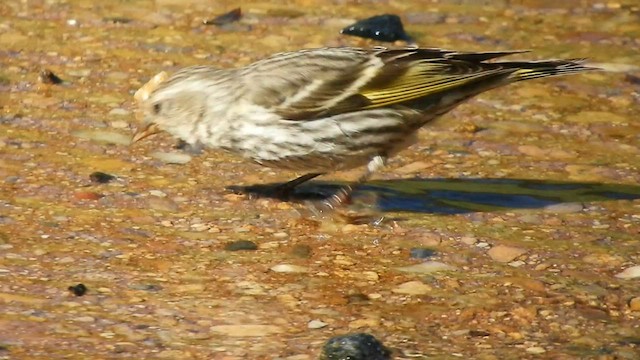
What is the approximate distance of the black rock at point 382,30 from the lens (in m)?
8.87

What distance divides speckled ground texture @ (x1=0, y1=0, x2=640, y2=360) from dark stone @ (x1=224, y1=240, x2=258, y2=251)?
0.01m

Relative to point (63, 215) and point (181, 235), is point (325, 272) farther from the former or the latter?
point (63, 215)

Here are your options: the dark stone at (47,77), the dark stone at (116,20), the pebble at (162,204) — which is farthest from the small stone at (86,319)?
the dark stone at (116,20)

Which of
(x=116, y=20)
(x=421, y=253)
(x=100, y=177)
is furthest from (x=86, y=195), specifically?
(x=116, y=20)

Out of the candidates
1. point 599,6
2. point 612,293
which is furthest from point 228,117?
point 599,6

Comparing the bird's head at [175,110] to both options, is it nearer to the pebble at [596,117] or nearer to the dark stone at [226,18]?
the dark stone at [226,18]

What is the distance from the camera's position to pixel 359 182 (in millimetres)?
6895

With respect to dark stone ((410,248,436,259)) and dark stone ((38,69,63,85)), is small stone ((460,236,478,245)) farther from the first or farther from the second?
dark stone ((38,69,63,85))

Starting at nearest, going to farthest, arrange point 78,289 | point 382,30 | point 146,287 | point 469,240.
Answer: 1. point 78,289
2. point 146,287
3. point 469,240
4. point 382,30

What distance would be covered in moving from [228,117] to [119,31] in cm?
216

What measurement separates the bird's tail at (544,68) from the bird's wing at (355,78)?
0.13ft

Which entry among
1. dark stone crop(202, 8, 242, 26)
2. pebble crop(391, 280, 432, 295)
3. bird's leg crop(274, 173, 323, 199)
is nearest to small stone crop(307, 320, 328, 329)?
pebble crop(391, 280, 432, 295)

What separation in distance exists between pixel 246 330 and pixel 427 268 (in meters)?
1.04

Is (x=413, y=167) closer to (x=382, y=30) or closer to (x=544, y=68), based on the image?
(x=544, y=68)
